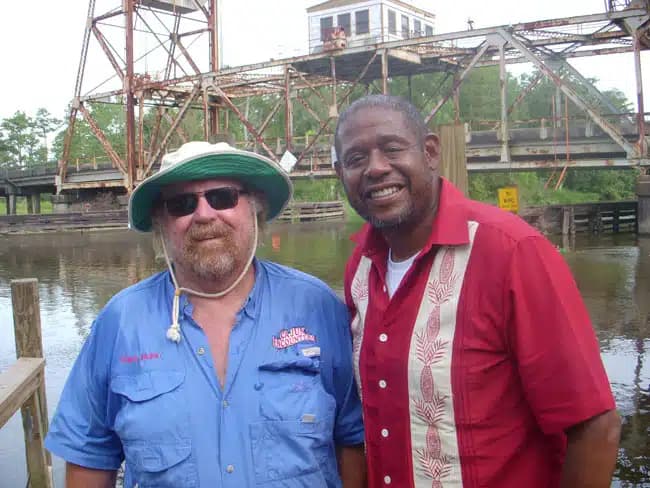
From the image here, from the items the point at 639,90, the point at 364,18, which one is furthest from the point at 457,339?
the point at 364,18

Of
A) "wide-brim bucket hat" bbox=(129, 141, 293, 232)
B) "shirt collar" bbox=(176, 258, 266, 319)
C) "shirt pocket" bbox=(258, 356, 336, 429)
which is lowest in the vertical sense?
"shirt pocket" bbox=(258, 356, 336, 429)

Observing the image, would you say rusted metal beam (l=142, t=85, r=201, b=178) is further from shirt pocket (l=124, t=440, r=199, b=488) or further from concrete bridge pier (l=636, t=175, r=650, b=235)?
shirt pocket (l=124, t=440, r=199, b=488)

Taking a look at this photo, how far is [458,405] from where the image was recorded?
7.49 feet

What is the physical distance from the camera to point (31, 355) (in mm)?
5754

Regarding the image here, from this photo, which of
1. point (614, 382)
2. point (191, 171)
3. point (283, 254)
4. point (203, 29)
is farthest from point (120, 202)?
point (191, 171)

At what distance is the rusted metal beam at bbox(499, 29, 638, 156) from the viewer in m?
21.6

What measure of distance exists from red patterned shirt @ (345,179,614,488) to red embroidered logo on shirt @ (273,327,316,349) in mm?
246

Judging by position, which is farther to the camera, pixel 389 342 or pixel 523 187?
pixel 523 187

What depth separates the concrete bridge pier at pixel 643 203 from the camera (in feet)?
74.7

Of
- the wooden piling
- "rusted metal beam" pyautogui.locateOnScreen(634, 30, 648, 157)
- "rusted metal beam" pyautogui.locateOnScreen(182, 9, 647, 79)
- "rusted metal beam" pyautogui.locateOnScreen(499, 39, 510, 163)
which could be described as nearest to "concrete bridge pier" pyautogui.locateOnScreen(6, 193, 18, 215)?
"rusted metal beam" pyautogui.locateOnScreen(182, 9, 647, 79)

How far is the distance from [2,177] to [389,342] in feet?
155

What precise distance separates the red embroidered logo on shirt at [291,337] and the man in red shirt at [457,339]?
7.5 inches

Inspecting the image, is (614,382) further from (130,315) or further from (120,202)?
(120,202)

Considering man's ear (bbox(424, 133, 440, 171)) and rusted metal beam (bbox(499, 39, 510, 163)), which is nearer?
man's ear (bbox(424, 133, 440, 171))
